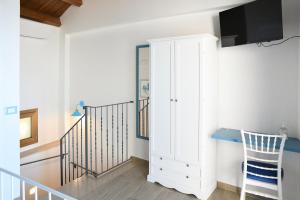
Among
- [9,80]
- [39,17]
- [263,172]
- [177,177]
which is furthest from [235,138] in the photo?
[39,17]

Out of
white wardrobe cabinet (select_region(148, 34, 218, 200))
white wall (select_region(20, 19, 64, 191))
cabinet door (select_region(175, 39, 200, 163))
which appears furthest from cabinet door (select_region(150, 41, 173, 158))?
white wall (select_region(20, 19, 64, 191))

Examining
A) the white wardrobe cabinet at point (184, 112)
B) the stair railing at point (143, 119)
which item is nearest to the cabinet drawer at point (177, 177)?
the white wardrobe cabinet at point (184, 112)

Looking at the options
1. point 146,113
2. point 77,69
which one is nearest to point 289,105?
point 146,113

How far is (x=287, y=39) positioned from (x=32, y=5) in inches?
180

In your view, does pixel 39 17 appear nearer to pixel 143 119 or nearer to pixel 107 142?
pixel 107 142

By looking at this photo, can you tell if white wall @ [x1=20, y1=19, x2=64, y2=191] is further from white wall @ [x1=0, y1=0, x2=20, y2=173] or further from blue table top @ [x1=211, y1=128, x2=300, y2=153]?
blue table top @ [x1=211, y1=128, x2=300, y2=153]

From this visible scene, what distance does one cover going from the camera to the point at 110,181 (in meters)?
3.37

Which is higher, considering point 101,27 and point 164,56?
point 101,27

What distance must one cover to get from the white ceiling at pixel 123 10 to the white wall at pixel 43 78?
0.57 metres

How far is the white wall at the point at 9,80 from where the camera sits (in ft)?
9.45

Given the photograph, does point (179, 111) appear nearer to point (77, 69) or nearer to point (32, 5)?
point (77, 69)

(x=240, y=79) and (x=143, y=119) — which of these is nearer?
(x=240, y=79)

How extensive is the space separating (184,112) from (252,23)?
1311mm

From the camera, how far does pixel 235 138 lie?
2.75 m
